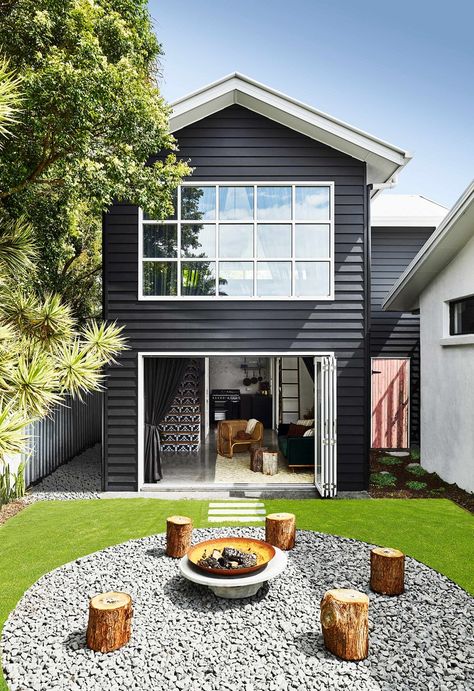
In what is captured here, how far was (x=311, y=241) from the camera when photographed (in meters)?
8.69

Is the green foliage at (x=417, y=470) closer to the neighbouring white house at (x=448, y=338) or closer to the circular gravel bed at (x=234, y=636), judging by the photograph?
the neighbouring white house at (x=448, y=338)

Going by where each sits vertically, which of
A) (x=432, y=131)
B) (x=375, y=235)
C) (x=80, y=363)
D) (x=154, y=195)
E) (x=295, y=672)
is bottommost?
(x=295, y=672)

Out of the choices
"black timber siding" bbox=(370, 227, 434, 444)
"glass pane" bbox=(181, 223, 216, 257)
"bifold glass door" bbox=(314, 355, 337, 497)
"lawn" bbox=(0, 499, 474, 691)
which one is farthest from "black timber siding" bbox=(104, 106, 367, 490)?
"black timber siding" bbox=(370, 227, 434, 444)

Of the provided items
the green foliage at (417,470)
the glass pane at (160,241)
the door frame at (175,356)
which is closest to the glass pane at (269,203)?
the glass pane at (160,241)

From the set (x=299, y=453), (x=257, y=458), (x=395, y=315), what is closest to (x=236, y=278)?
(x=257, y=458)

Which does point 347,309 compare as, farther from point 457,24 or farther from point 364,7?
point 457,24

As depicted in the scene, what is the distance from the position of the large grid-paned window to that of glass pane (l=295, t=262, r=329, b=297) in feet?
0.05

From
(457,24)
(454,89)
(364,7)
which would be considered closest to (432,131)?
(454,89)

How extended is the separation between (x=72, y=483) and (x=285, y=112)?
7.08 meters

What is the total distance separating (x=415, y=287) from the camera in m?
10.2

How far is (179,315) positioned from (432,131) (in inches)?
504


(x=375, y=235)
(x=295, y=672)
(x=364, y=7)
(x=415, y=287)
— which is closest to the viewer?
(x=295, y=672)

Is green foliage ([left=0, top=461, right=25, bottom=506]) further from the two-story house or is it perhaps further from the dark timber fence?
the two-story house

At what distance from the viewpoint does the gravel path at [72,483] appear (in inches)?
328
